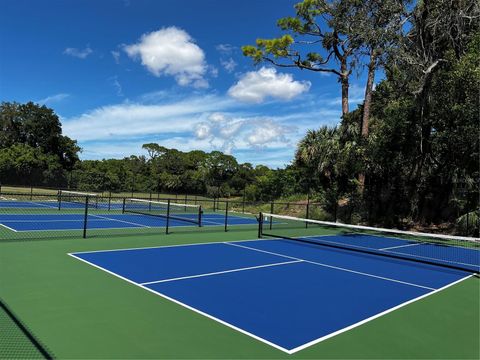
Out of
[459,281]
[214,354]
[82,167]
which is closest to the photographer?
[214,354]

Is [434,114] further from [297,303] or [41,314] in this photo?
[41,314]

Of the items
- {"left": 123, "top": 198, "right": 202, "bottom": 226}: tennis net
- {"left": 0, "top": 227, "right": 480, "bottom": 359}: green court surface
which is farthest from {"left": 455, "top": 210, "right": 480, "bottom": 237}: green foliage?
{"left": 123, "top": 198, "right": 202, "bottom": 226}: tennis net

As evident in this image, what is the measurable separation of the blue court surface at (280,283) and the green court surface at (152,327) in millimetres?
287

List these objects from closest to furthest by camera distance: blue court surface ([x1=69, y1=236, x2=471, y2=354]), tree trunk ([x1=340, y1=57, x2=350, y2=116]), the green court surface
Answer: the green court surface
blue court surface ([x1=69, y1=236, x2=471, y2=354])
tree trunk ([x1=340, y1=57, x2=350, y2=116])

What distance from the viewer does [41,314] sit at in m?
5.78

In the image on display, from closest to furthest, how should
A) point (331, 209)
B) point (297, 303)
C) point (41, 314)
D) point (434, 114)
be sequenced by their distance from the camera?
point (41, 314), point (297, 303), point (434, 114), point (331, 209)

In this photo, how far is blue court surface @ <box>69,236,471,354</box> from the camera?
5973 millimetres

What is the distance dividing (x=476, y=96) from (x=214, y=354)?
1544 cm

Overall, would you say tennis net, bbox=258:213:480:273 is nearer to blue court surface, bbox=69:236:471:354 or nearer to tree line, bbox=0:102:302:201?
blue court surface, bbox=69:236:471:354

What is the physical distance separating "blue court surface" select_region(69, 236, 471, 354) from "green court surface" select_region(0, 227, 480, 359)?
0.29 meters

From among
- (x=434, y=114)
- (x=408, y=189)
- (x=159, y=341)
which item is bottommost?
(x=159, y=341)

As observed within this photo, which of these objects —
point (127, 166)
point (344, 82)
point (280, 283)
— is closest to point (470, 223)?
point (344, 82)

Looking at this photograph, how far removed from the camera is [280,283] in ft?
27.5

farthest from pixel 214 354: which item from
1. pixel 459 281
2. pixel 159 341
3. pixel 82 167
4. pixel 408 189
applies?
pixel 82 167
